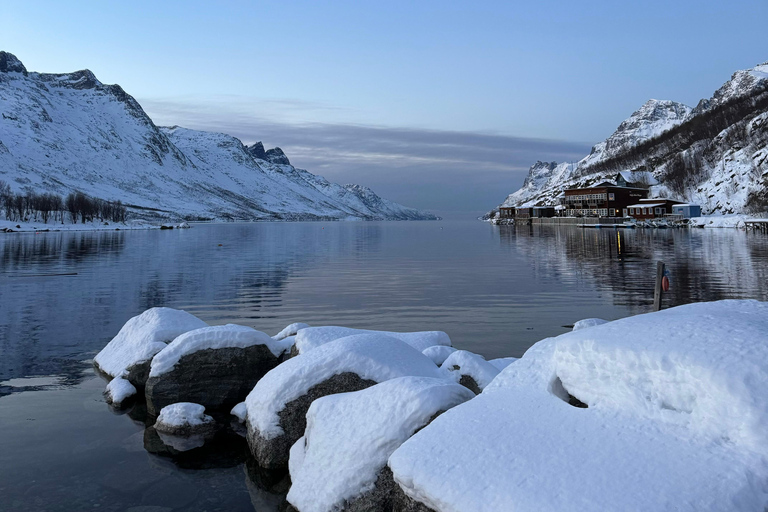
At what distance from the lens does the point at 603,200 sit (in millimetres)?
154125

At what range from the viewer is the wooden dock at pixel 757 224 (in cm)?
10120

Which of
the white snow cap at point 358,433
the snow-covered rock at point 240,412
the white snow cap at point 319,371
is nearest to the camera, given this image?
the white snow cap at point 358,433

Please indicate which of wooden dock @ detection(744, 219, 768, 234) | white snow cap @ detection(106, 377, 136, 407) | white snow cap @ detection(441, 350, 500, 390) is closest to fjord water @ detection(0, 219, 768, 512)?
white snow cap @ detection(106, 377, 136, 407)

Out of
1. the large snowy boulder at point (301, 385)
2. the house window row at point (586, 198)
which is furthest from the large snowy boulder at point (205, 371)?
the house window row at point (586, 198)

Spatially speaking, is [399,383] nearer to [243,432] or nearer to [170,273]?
[243,432]

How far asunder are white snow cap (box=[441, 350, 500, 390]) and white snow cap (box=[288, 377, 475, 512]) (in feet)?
9.57

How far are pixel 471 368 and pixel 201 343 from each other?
650 centimetres

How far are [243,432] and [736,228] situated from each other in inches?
4699

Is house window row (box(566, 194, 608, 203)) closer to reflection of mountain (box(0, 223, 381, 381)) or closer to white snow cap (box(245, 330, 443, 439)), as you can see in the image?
reflection of mountain (box(0, 223, 381, 381))

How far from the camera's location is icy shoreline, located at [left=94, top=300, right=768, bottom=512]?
582 centimetres

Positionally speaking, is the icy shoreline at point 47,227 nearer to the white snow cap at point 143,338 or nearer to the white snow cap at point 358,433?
the white snow cap at point 143,338

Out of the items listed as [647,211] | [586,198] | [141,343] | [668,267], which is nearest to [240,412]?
[141,343]

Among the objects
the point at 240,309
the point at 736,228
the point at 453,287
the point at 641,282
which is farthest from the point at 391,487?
the point at 736,228

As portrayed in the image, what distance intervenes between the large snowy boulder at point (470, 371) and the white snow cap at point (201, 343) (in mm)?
4612
